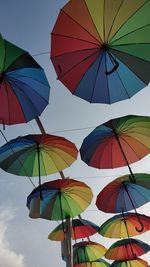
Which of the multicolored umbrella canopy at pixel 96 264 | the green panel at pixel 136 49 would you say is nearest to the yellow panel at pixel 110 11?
the green panel at pixel 136 49

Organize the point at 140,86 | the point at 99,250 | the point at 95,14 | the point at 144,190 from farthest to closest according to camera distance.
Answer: the point at 99,250 → the point at 144,190 → the point at 140,86 → the point at 95,14

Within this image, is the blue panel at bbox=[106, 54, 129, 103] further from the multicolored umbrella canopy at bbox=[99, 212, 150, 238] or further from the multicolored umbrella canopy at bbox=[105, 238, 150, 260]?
the multicolored umbrella canopy at bbox=[105, 238, 150, 260]

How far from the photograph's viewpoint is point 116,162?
220 inches

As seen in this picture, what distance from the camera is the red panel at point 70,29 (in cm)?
375

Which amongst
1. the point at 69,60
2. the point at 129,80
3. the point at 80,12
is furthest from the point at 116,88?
the point at 80,12

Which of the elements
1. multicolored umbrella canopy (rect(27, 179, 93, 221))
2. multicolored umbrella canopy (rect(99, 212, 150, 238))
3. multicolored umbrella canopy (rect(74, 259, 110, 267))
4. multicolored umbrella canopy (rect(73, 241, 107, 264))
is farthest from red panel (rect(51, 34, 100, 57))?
multicolored umbrella canopy (rect(74, 259, 110, 267))

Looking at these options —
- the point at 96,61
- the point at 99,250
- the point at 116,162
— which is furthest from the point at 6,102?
the point at 99,250

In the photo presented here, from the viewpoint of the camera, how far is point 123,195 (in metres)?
6.50

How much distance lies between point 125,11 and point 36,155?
9.69ft

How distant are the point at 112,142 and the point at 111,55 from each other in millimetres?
1785

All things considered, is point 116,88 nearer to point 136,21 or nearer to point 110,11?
point 136,21

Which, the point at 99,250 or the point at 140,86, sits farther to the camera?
the point at 99,250

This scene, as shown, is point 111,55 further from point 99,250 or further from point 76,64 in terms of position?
point 99,250

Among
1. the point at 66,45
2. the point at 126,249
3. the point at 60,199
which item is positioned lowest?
the point at 126,249
